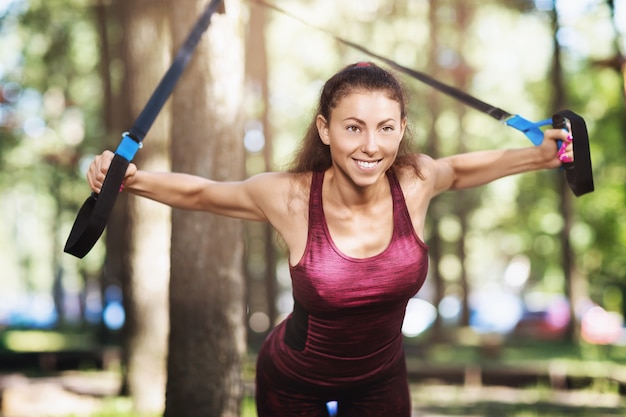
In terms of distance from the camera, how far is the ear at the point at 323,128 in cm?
330

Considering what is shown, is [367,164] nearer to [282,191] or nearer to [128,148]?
[282,191]

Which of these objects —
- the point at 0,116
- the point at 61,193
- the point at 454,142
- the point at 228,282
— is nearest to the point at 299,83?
the point at 454,142

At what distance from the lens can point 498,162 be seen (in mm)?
3680

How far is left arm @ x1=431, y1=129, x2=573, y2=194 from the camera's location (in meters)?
3.63

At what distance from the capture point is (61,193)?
22359 millimetres

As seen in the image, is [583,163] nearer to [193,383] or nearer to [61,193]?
[193,383]

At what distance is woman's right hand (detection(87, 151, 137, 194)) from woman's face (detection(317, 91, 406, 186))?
0.86 meters

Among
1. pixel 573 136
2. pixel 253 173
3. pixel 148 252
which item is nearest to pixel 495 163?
pixel 573 136

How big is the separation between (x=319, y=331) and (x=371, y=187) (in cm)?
61

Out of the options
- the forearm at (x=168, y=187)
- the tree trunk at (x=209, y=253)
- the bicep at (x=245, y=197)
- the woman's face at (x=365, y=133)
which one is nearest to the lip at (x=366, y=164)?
the woman's face at (x=365, y=133)

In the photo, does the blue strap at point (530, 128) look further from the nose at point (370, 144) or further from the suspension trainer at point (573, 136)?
the nose at point (370, 144)

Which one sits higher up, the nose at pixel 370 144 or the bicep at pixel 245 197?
the nose at pixel 370 144

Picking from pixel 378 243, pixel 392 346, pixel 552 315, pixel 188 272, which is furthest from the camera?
pixel 552 315

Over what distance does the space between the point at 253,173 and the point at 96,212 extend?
72.0ft
